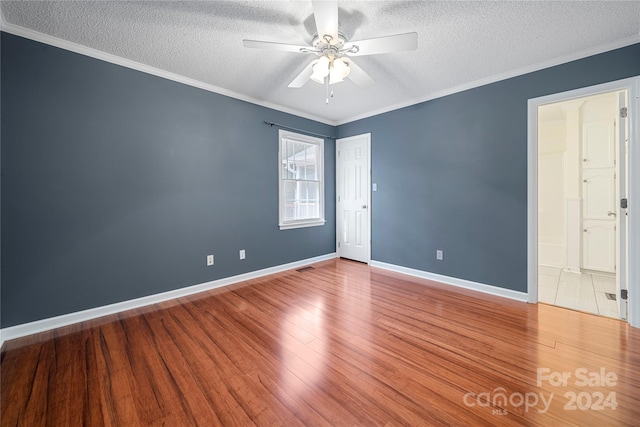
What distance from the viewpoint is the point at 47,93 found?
2211 millimetres

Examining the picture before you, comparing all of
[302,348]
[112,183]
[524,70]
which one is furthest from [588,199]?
[112,183]

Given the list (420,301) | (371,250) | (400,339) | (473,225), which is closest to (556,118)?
(473,225)

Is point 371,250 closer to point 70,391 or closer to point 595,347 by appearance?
point 595,347

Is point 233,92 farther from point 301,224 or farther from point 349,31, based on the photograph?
point 301,224

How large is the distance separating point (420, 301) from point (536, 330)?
0.98 m

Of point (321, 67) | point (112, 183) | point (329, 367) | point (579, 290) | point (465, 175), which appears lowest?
point (329, 367)

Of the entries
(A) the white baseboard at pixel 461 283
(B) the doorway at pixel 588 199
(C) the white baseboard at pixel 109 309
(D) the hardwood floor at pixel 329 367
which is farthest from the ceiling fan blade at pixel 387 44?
(C) the white baseboard at pixel 109 309

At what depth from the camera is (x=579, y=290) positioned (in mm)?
3018

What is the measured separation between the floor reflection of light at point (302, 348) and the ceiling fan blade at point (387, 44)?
2331mm

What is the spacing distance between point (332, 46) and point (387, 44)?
1.41ft

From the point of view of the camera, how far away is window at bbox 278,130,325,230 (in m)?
4.00

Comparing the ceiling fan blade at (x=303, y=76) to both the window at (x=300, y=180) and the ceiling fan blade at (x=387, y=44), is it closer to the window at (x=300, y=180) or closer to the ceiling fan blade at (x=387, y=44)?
the ceiling fan blade at (x=387, y=44)

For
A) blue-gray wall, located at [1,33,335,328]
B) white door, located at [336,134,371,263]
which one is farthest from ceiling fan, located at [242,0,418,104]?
white door, located at [336,134,371,263]

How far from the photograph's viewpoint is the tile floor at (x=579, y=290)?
257cm
